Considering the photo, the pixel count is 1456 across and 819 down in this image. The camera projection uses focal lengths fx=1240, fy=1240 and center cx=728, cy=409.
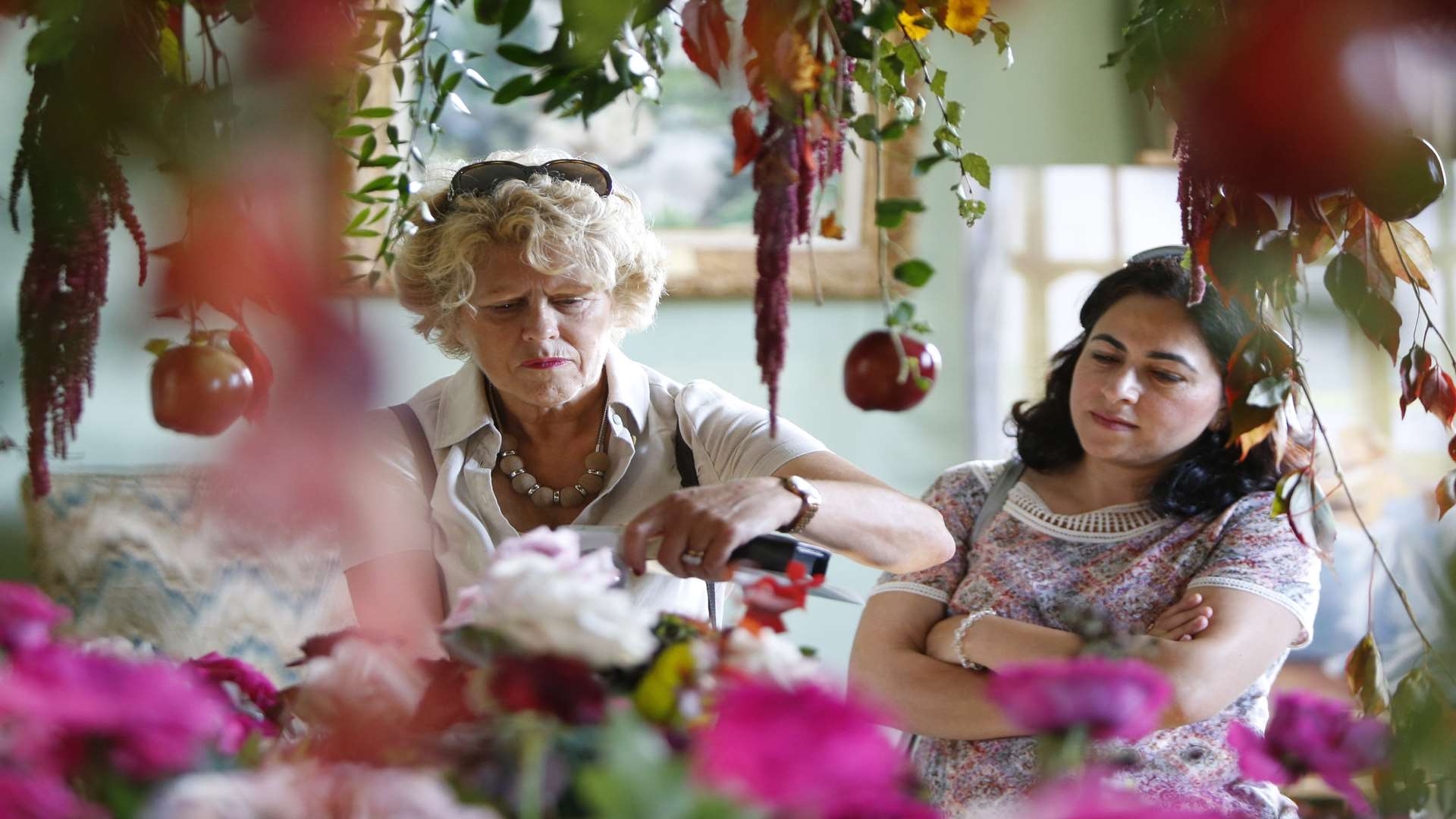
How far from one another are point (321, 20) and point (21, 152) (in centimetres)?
18

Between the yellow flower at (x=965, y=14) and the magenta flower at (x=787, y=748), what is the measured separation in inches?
16.3

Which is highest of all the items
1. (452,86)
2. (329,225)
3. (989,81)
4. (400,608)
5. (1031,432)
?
(989,81)

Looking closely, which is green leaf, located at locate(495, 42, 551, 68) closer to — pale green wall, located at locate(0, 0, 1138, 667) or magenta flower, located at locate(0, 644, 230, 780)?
magenta flower, located at locate(0, 644, 230, 780)

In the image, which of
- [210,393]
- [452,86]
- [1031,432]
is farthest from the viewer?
[1031,432]

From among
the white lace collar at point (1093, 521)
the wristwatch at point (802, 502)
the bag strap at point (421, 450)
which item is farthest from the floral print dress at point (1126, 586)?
the bag strap at point (421, 450)

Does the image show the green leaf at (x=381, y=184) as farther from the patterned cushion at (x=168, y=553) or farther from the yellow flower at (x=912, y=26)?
the patterned cushion at (x=168, y=553)

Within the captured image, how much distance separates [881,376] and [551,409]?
0.93 metres

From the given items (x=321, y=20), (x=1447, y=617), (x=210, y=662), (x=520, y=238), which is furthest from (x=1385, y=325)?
(x=520, y=238)

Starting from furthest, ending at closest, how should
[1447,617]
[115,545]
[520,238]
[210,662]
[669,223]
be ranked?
[669,223] → [520,238] → [210,662] → [115,545] → [1447,617]

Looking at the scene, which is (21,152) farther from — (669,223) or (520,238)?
(669,223)

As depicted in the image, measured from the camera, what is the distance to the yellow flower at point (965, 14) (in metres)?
0.65

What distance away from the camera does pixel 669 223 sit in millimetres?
2535

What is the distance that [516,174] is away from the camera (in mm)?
1399

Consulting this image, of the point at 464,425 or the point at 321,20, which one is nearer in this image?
the point at 321,20
